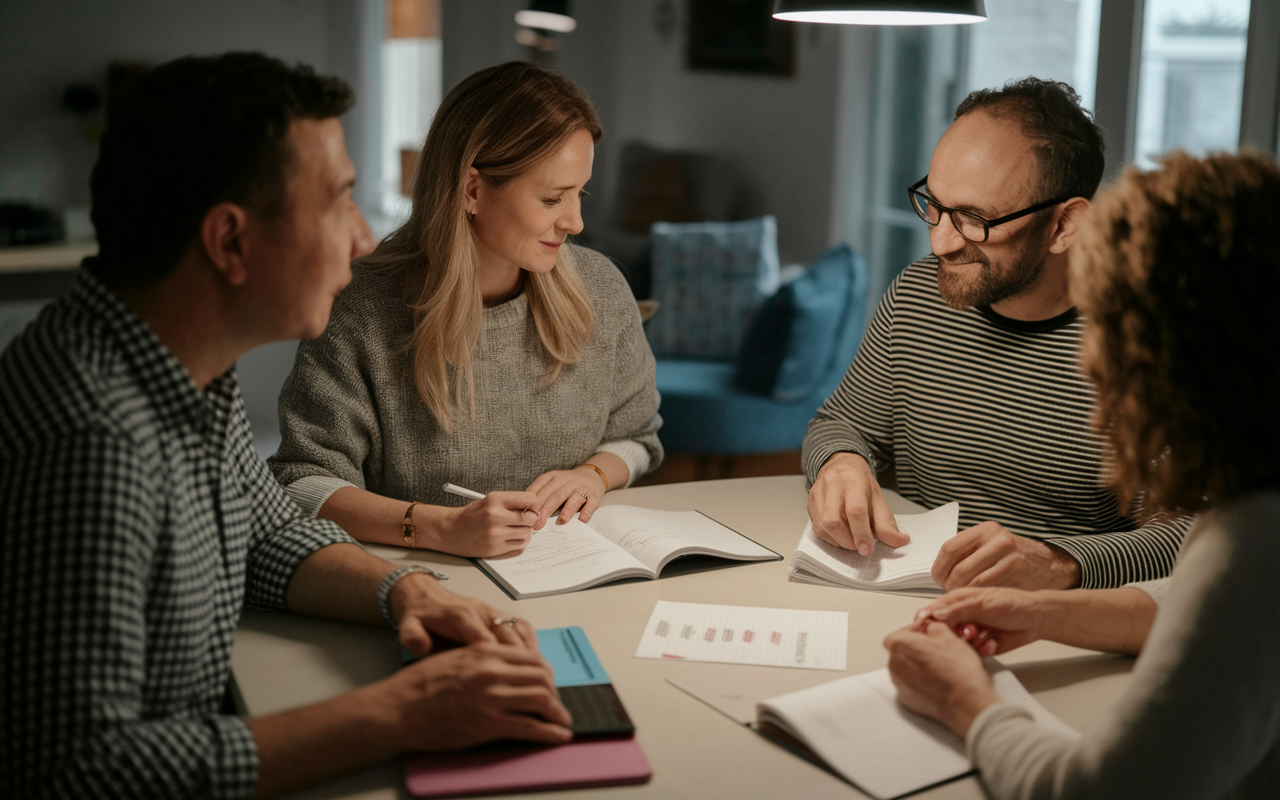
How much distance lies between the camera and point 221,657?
999 millimetres

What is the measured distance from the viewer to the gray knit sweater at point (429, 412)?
1616 mm

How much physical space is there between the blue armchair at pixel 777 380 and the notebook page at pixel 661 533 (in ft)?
6.99

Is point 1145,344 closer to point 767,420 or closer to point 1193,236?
point 1193,236

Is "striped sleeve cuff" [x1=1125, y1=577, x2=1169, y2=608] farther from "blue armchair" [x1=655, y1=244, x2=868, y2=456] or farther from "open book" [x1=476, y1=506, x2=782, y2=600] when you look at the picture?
"blue armchair" [x1=655, y1=244, x2=868, y2=456]

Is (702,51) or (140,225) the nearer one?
(140,225)

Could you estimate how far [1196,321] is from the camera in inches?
32.5

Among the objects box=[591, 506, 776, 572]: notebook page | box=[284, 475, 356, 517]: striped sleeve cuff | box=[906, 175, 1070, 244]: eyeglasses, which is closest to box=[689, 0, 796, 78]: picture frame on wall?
box=[906, 175, 1070, 244]: eyeglasses

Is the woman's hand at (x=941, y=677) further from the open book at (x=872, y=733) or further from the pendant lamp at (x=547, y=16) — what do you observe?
the pendant lamp at (x=547, y=16)

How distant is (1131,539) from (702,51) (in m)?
4.32

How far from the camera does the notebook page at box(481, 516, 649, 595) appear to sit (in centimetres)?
133

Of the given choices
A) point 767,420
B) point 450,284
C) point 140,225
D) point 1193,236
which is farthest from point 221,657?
point 767,420

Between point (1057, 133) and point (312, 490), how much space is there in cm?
127

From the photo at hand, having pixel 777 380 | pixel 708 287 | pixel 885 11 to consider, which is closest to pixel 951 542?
pixel 885 11

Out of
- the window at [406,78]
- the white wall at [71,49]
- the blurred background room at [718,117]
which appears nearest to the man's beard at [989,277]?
the blurred background room at [718,117]
